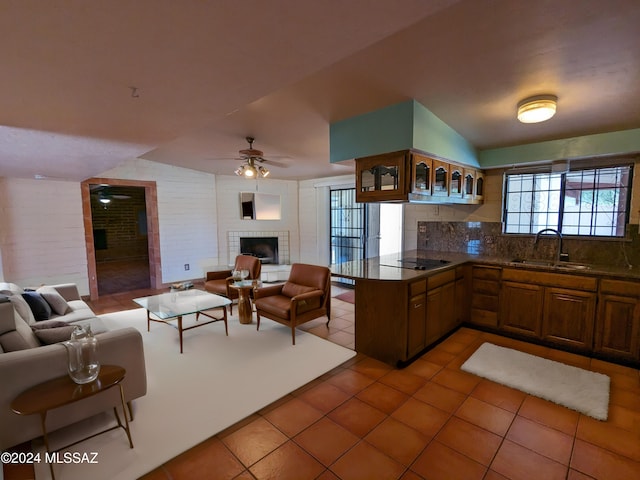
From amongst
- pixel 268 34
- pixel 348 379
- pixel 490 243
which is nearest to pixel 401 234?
pixel 490 243

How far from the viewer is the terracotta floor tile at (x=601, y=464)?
5.42ft

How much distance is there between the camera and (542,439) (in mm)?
1912

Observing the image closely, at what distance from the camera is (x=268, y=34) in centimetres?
107

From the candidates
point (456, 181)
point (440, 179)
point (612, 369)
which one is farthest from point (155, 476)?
point (612, 369)

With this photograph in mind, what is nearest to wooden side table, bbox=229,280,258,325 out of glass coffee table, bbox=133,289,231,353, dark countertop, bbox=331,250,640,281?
glass coffee table, bbox=133,289,231,353

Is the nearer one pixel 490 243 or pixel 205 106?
pixel 205 106

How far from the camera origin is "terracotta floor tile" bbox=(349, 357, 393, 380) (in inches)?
106

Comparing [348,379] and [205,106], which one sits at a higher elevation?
[205,106]

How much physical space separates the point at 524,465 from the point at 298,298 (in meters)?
2.22

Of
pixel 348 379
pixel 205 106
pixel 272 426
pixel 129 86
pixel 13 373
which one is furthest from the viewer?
pixel 348 379

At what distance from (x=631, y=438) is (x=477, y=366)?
1014mm

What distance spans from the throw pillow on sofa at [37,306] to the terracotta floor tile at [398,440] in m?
3.34

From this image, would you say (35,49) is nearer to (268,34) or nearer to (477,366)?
(268,34)

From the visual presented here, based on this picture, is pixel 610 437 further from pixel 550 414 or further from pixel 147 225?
pixel 147 225
